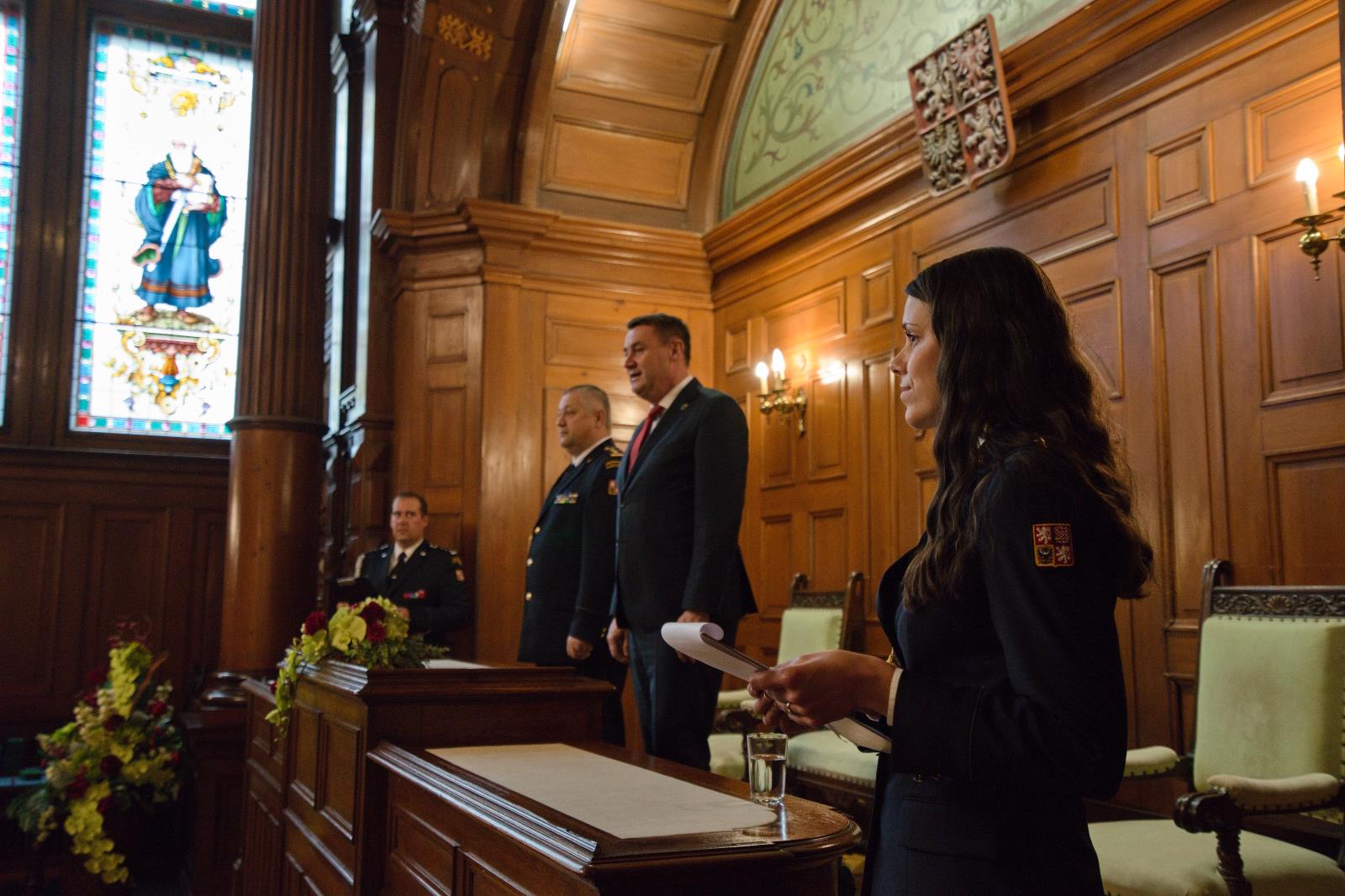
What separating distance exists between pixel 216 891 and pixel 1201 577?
379 cm

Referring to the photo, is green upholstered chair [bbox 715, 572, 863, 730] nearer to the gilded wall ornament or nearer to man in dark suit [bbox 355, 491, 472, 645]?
man in dark suit [bbox 355, 491, 472, 645]

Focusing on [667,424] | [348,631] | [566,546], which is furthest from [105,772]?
[667,424]

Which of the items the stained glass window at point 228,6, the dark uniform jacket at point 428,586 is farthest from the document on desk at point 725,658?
the stained glass window at point 228,6

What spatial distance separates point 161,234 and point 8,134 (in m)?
0.95

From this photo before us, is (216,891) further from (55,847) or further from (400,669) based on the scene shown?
(400,669)

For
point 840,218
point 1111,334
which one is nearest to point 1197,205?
point 1111,334

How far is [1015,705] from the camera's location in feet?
3.30

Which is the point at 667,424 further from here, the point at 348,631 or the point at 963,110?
the point at 963,110

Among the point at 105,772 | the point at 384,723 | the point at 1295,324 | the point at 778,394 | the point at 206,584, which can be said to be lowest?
the point at 105,772

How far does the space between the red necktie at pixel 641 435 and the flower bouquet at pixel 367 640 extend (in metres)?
0.73

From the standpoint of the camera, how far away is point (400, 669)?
2213 mm

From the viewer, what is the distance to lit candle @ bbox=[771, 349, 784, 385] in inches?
193

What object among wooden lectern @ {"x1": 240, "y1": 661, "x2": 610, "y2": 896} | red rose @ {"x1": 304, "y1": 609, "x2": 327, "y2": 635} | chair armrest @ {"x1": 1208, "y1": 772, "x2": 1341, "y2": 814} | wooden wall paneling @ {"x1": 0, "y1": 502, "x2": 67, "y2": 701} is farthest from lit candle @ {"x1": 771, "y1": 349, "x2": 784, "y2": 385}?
wooden wall paneling @ {"x1": 0, "y1": 502, "x2": 67, "y2": 701}

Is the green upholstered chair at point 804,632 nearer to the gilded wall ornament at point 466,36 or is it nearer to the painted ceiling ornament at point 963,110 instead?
the painted ceiling ornament at point 963,110
